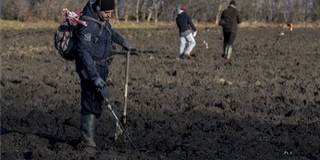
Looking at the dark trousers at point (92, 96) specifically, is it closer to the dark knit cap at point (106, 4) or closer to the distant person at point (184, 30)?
the dark knit cap at point (106, 4)

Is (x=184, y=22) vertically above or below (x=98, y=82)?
below

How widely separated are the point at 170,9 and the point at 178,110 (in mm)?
51653

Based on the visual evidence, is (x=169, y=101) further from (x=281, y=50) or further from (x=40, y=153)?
(x=281, y=50)

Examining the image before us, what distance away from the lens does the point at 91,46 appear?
7.95 metres

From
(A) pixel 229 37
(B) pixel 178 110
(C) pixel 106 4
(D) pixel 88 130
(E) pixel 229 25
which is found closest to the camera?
(C) pixel 106 4

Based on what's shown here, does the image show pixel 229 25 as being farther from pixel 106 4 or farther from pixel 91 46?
pixel 91 46

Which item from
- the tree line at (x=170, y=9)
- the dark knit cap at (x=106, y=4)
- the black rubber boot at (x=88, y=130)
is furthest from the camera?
the tree line at (x=170, y=9)

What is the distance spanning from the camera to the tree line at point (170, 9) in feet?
177

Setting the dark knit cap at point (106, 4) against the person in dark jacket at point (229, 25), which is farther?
the person in dark jacket at point (229, 25)

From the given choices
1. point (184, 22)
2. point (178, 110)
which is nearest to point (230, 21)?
point (184, 22)

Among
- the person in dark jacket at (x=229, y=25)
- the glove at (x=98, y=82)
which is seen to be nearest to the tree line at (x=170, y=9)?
the person in dark jacket at (x=229, y=25)

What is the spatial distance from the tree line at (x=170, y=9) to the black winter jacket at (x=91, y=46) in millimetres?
45940

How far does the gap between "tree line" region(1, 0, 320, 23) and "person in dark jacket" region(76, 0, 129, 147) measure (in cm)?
→ 4595

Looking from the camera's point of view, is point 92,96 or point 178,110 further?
point 178,110
